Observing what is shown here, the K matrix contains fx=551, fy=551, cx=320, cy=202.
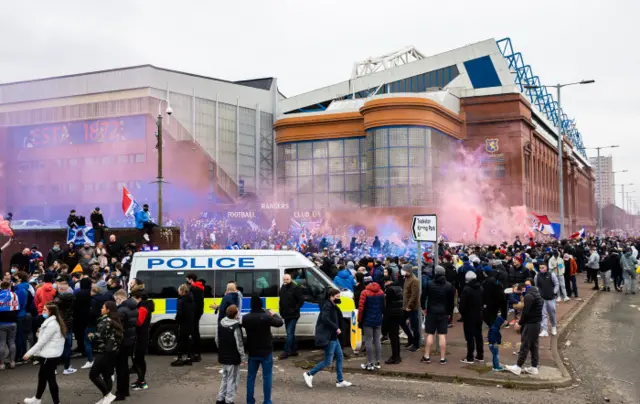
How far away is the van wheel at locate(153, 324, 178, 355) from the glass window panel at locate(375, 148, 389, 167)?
39619mm

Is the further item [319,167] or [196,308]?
[319,167]

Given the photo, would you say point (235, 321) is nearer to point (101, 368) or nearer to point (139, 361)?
point (101, 368)

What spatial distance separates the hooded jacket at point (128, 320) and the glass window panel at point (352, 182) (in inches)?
1857

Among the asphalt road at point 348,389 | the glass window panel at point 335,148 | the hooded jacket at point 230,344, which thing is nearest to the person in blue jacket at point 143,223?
the asphalt road at point 348,389

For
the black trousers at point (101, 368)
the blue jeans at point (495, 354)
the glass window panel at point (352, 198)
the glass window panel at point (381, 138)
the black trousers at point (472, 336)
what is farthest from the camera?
the glass window panel at point (352, 198)

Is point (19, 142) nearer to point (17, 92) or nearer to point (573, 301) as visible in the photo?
point (17, 92)

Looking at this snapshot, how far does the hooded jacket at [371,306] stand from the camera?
9539mm

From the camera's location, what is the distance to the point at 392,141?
49.0m

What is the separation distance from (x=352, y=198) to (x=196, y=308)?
45.2 m

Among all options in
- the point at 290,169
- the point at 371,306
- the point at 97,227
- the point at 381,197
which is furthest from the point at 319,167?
the point at 371,306

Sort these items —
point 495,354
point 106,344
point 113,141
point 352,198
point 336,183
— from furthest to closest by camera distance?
point 113,141
point 336,183
point 352,198
point 495,354
point 106,344

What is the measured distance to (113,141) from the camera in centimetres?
5912

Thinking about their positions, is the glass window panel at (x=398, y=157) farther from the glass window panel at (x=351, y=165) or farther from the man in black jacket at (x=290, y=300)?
the man in black jacket at (x=290, y=300)

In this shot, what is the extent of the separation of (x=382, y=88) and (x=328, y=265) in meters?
54.5
